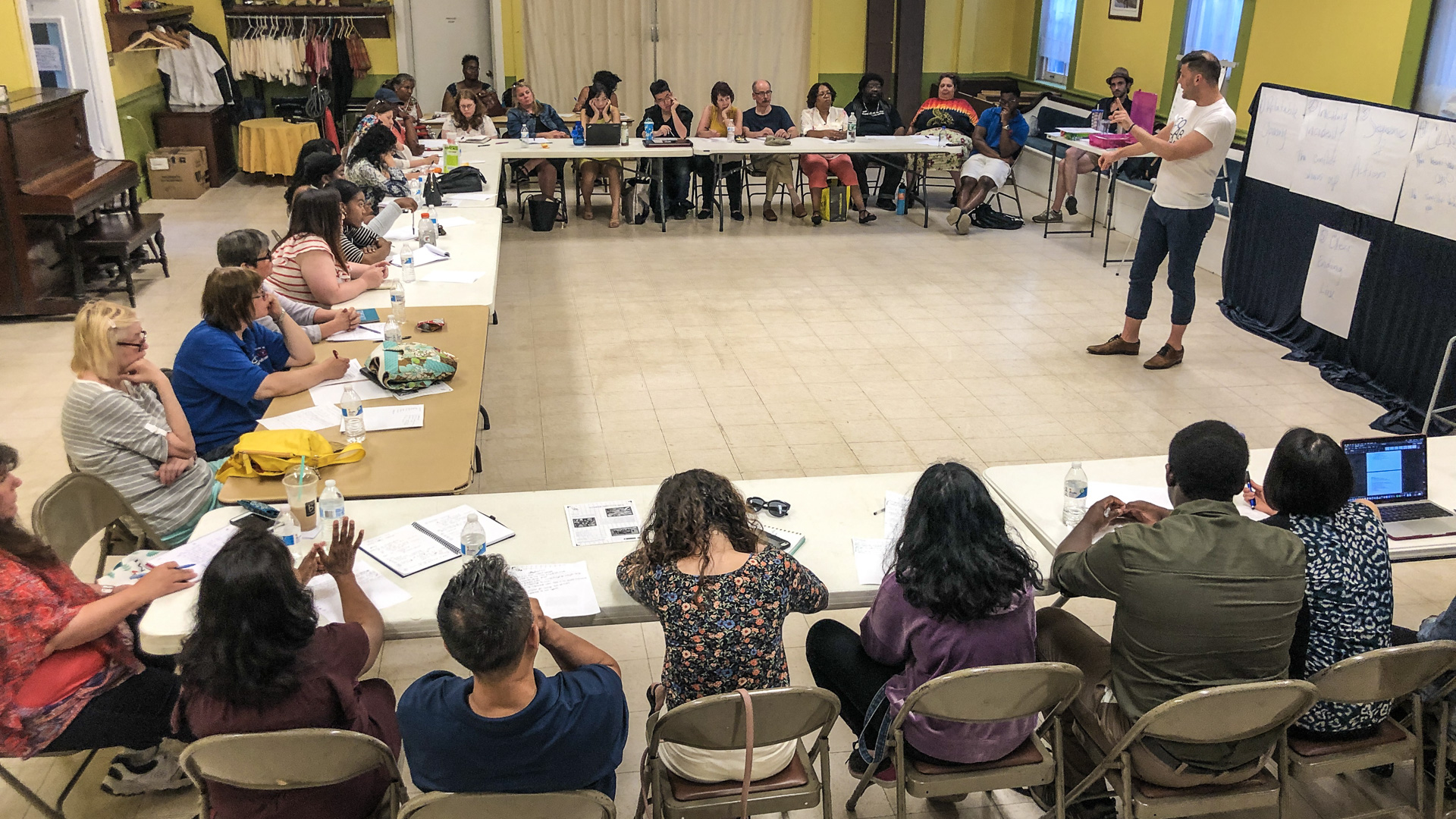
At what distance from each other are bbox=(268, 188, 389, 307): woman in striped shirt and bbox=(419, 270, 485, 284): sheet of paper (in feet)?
1.21

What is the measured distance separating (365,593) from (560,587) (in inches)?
18.4

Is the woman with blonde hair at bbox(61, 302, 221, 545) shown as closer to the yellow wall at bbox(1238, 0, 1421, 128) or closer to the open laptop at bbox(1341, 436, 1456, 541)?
the open laptop at bbox(1341, 436, 1456, 541)

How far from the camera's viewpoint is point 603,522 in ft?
10.1

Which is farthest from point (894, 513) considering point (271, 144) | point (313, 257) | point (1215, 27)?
point (271, 144)

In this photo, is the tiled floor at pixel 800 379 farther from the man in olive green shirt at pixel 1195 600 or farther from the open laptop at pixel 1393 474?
the open laptop at pixel 1393 474

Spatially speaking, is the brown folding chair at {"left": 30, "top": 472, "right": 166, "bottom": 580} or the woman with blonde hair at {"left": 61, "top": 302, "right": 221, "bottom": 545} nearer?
the brown folding chair at {"left": 30, "top": 472, "right": 166, "bottom": 580}

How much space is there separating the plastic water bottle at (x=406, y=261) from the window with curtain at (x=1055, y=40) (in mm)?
8177

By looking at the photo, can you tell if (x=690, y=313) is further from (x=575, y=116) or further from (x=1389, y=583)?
(x=1389, y=583)

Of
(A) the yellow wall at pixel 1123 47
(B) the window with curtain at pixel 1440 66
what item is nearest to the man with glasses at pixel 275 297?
(B) the window with curtain at pixel 1440 66

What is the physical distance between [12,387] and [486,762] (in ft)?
16.0

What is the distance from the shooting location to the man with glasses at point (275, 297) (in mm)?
4273

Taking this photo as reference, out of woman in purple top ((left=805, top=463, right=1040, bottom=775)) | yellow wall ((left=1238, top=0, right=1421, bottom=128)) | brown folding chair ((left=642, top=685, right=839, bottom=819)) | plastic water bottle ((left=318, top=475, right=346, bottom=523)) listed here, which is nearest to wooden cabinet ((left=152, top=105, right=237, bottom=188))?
plastic water bottle ((left=318, top=475, right=346, bottom=523))

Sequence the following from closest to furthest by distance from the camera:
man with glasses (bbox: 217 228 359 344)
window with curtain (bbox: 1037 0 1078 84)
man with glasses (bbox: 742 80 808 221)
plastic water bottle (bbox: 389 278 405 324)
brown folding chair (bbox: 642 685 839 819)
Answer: brown folding chair (bbox: 642 685 839 819) < man with glasses (bbox: 217 228 359 344) < plastic water bottle (bbox: 389 278 405 324) < man with glasses (bbox: 742 80 808 221) < window with curtain (bbox: 1037 0 1078 84)

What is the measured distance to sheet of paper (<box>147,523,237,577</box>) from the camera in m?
2.75
